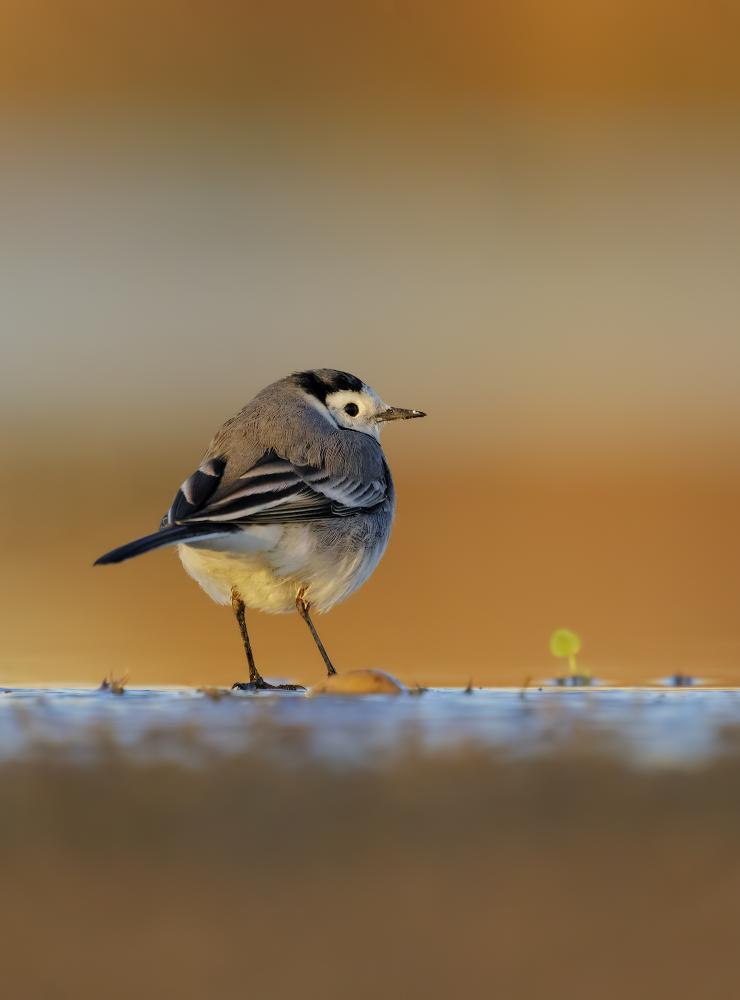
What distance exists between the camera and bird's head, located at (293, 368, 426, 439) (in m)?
6.49

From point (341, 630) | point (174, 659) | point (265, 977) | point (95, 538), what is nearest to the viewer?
point (265, 977)

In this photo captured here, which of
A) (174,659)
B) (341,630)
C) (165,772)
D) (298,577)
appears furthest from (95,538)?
(165,772)

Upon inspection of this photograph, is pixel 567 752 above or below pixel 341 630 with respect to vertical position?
below

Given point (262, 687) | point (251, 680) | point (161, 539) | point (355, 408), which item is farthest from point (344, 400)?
point (161, 539)

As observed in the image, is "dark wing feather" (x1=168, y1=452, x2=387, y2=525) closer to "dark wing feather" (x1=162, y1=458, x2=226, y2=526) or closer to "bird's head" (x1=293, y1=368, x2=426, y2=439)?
"dark wing feather" (x1=162, y1=458, x2=226, y2=526)

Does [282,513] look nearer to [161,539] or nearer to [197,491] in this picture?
[197,491]

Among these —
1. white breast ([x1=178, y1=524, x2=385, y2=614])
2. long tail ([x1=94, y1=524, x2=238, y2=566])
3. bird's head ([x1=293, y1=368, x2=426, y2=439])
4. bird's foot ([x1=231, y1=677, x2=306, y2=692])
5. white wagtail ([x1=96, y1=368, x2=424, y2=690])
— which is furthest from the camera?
bird's head ([x1=293, y1=368, x2=426, y2=439])

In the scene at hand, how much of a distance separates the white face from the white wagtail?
8.2 inches

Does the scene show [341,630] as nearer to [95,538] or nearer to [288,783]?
[95,538]

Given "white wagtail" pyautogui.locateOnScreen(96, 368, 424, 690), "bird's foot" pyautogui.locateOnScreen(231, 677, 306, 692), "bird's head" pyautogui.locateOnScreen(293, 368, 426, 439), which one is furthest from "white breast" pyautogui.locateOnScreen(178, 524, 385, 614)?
"bird's head" pyautogui.locateOnScreen(293, 368, 426, 439)

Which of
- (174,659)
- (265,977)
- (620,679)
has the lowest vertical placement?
(265,977)

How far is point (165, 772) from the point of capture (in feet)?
6.84

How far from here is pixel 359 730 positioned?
230cm

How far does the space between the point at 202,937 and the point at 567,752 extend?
572 millimetres
